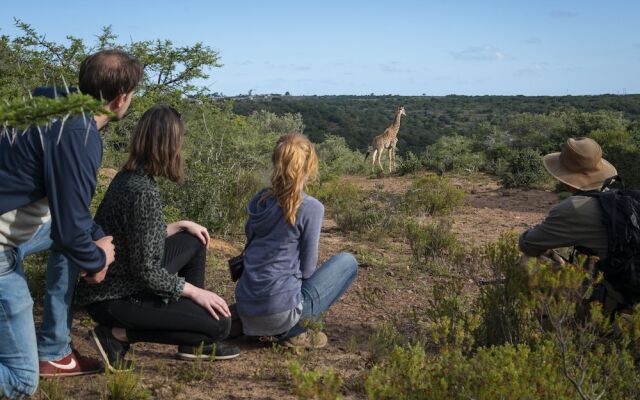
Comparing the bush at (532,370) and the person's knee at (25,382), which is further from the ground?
the bush at (532,370)

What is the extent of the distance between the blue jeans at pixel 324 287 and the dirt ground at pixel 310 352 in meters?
0.21

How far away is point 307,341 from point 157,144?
4.80 ft

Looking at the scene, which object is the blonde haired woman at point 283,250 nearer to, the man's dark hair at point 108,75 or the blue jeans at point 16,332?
the man's dark hair at point 108,75

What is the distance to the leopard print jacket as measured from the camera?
3232 millimetres

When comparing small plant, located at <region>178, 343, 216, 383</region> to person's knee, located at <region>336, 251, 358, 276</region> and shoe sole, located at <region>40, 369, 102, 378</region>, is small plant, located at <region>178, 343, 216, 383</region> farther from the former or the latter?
person's knee, located at <region>336, 251, 358, 276</region>

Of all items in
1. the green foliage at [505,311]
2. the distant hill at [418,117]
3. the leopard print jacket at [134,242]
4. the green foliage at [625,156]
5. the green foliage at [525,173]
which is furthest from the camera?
the distant hill at [418,117]

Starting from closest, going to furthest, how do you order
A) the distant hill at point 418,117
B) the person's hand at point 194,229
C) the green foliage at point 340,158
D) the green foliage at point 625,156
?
the person's hand at point 194,229 → the green foliage at point 625,156 → the green foliage at point 340,158 → the distant hill at point 418,117

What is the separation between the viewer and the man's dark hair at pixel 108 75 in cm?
296

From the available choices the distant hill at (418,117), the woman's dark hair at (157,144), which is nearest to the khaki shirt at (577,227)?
the woman's dark hair at (157,144)

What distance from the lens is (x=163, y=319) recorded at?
3.39 meters

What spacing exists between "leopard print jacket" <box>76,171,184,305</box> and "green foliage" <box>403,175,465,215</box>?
5948 mm

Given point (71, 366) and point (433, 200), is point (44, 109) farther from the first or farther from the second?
point (433, 200)

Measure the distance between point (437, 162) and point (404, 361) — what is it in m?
12.7

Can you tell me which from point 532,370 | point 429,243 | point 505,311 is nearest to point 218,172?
point 429,243
